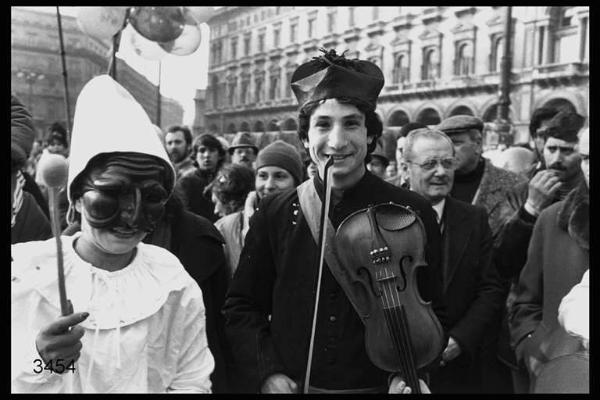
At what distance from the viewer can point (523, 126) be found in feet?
107

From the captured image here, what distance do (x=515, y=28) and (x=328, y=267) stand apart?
3416 cm

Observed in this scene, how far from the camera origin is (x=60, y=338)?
1711 mm

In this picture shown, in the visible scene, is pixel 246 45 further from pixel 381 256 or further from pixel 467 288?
pixel 381 256

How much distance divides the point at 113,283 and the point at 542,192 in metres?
2.29

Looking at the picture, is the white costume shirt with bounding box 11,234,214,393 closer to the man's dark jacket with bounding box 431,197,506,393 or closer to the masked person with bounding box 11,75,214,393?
the masked person with bounding box 11,75,214,393

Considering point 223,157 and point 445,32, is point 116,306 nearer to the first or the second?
point 223,157

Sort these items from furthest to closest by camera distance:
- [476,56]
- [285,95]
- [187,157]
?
1. [285,95]
2. [476,56]
3. [187,157]

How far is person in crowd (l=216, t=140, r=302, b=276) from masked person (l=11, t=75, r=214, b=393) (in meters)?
1.73

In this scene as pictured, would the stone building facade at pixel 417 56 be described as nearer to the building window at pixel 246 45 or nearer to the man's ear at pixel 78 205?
the building window at pixel 246 45

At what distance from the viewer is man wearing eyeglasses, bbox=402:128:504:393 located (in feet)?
9.87

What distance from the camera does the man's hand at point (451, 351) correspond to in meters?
2.83

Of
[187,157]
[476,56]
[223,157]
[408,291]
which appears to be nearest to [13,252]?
[408,291]

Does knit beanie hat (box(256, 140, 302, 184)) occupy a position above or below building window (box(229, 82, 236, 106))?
below

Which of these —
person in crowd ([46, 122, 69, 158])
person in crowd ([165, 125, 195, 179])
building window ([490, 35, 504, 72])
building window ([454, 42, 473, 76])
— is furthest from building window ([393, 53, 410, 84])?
person in crowd ([165, 125, 195, 179])
